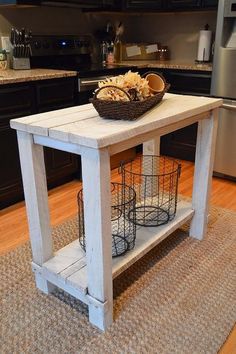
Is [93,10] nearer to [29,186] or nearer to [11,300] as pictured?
[29,186]

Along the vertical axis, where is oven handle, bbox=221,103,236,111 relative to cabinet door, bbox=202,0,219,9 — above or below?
below

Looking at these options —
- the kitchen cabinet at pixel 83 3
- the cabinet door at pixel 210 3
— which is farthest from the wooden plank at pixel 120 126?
the cabinet door at pixel 210 3

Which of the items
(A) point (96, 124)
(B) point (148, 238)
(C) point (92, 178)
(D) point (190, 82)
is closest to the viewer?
(C) point (92, 178)

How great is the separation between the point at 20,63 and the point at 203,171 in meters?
1.66

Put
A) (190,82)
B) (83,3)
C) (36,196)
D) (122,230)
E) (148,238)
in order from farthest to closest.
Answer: (190,82) → (83,3) → (122,230) → (148,238) → (36,196)

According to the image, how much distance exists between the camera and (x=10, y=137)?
224 centimetres

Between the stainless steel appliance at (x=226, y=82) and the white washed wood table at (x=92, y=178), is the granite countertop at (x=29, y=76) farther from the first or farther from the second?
the stainless steel appliance at (x=226, y=82)

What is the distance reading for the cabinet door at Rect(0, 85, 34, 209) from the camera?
214 centimetres

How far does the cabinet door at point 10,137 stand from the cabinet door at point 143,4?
1.54 meters

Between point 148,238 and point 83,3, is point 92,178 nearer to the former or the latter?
point 148,238

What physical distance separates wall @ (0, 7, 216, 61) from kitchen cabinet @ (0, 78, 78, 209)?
2.44 ft

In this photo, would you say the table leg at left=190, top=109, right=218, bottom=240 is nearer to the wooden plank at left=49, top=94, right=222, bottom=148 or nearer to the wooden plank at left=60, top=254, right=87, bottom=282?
the wooden plank at left=49, top=94, right=222, bottom=148

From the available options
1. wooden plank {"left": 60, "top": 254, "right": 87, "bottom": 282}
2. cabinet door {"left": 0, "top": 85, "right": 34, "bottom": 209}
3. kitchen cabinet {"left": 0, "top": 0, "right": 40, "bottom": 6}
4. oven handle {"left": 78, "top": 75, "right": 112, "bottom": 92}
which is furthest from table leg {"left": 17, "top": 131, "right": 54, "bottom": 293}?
kitchen cabinet {"left": 0, "top": 0, "right": 40, "bottom": 6}

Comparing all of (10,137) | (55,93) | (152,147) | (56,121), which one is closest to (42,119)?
(56,121)
